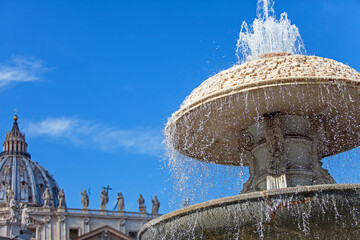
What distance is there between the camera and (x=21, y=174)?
92500 mm

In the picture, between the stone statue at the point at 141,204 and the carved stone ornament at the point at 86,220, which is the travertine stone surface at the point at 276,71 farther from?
the stone statue at the point at 141,204

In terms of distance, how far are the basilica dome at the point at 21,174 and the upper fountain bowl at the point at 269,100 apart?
78644 mm

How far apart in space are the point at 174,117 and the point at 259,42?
166 centimetres

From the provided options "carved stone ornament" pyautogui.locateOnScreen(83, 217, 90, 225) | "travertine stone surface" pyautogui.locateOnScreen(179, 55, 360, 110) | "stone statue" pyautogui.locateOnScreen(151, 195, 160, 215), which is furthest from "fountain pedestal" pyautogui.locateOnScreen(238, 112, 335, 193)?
"stone statue" pyautogui.locateOnScreen(151, 195, 160, 215)

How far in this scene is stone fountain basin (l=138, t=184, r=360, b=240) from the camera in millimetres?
7609

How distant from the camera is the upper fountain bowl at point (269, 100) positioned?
29.1ft

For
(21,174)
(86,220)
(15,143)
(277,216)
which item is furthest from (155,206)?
(277,216)

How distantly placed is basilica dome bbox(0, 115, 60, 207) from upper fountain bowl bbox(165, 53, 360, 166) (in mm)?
78644

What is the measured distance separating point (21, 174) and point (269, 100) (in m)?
86.2

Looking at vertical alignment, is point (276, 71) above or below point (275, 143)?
above

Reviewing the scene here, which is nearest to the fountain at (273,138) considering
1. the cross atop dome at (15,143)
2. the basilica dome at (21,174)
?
the basilica dome at (21,174)

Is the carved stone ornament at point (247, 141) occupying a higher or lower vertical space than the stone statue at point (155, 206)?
lower

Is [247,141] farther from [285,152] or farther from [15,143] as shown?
[15,143]

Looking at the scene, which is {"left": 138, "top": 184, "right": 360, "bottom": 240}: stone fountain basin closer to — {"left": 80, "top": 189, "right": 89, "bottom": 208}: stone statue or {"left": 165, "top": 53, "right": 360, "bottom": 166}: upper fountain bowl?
{"left": 165, "top": 53, "right": 360, "bottom": 166}: upper fountain bowl
